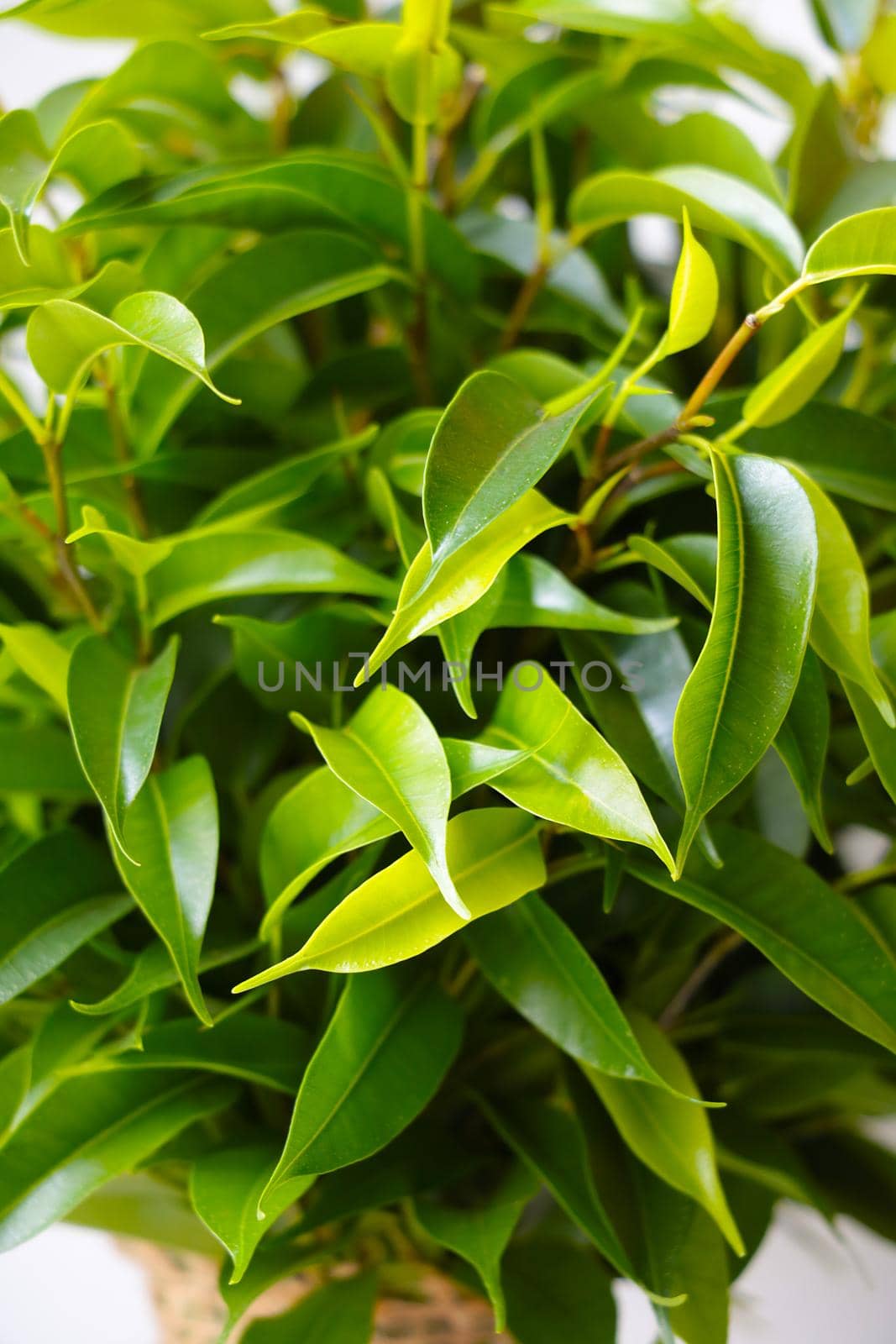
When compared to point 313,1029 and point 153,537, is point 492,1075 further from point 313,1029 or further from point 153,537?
point 153,537

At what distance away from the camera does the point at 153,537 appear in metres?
0.44

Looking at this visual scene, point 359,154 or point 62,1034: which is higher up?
point 359,154

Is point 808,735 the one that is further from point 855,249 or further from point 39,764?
point 39,764

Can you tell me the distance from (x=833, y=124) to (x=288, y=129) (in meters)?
0.24

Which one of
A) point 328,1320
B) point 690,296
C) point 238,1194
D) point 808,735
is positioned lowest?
point 328,1320

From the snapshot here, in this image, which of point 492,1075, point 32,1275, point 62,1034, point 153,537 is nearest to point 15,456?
point 153,537

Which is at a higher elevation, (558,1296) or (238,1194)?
(238,1194)

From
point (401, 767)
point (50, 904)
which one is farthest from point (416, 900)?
point (50, 904)

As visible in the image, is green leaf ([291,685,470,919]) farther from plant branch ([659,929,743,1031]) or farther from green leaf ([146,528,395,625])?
plant branch ([659,929,743,1031])

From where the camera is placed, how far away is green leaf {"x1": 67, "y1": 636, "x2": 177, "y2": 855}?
0.31 metres

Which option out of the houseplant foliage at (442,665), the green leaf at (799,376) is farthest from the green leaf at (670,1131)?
the green leaf at (799,376)

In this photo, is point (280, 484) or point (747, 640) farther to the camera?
point (280, 484)

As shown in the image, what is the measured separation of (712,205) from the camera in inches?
14.3

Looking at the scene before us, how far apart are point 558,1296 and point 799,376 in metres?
0.33
